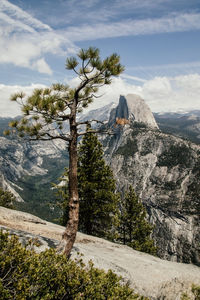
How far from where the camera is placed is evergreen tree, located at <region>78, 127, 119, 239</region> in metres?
20.7

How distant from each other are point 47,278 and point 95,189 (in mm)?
16232

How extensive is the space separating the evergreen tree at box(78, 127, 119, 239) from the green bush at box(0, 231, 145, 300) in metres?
14.9

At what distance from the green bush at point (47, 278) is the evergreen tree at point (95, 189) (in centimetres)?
1491

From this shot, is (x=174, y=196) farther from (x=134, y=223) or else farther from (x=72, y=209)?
(x=72, y=209)

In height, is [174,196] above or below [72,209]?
below

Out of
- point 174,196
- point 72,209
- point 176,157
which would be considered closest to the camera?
point 72,209

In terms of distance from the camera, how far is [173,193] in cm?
17200

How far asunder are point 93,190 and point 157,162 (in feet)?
612

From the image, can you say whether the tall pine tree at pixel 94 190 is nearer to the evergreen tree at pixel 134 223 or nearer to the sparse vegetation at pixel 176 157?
the evergreen tree at pixel 134 223

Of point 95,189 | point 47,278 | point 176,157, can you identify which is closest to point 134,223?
point 95,189

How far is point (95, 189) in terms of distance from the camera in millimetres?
20969

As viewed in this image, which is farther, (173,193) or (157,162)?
(157,162)

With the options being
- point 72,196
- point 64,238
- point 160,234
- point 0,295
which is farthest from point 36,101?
point 160,234

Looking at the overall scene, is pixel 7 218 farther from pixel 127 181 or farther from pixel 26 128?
pixel 127 181
